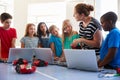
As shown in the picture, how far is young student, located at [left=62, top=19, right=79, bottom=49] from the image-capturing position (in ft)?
9.02

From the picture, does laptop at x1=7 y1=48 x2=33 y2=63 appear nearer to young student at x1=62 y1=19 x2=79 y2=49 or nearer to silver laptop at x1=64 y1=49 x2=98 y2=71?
young student at x1=62 y1=19 x2=79 y2=49

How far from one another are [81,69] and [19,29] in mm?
3127

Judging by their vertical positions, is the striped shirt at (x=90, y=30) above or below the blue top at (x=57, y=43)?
above

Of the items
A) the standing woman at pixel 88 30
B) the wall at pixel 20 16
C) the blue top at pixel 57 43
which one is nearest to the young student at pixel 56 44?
the blue top at pixel 57 43

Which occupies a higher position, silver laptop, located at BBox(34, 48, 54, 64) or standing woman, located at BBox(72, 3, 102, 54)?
standing woman, located at BBox(72, 3, 102, 54)

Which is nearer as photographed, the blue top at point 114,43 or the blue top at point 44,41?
the blue top at point 114,43

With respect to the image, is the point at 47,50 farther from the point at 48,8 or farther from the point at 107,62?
the point at 48,8

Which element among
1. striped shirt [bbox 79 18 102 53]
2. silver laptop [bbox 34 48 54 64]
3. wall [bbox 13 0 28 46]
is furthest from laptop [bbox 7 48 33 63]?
wall [bbox 13 0 28 46]

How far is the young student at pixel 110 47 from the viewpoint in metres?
1.69

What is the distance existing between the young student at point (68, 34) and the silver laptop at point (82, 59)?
94 cm

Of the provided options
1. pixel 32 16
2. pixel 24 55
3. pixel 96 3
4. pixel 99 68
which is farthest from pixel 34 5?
pixel 99 68

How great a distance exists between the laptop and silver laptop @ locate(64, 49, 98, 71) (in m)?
0.71

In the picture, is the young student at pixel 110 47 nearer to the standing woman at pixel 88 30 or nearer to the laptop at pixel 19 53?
the standing woman at pixel 88 30

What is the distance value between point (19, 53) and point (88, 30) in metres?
0.82
